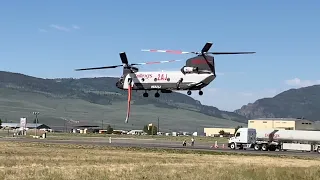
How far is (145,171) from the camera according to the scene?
36.7 m

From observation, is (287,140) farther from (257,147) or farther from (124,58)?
(124,58)

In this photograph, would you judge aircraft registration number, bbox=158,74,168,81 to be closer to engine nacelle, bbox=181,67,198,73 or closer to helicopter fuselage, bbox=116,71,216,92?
helicopter fuselage, bbox=116,71,216,92

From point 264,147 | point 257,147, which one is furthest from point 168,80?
point 257,147

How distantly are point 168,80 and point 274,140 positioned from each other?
135ft

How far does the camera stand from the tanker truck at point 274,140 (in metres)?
95.3

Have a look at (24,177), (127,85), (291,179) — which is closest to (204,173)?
(291,179)

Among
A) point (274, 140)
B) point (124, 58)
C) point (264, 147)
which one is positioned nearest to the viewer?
point (124, 58)

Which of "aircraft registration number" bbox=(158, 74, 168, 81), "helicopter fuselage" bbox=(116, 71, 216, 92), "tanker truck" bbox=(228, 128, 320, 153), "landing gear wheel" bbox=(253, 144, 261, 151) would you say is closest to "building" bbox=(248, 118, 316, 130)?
"tanker truck" bbox=(228, 128, 320, 153)

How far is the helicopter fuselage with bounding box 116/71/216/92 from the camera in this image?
62194 millimetres

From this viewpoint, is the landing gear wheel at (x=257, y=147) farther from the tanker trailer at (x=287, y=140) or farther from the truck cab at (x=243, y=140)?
the truck cab at (x=243, y=140)

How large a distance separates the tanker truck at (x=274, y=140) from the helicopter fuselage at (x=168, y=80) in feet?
108

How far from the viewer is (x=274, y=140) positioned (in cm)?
9962

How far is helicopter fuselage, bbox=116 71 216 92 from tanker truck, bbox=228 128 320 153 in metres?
33.0

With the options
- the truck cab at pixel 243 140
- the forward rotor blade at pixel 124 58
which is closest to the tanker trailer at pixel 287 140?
the truck cab at pixel 243 140
